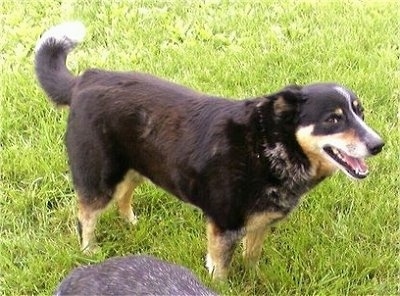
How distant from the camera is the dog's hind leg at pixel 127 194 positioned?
4000 mm

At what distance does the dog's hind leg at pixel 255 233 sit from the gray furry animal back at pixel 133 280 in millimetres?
800

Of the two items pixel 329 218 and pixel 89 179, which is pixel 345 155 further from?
pixel 89 179

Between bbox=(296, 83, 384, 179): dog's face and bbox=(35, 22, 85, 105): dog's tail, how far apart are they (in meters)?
1.50

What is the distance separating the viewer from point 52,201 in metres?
4.50

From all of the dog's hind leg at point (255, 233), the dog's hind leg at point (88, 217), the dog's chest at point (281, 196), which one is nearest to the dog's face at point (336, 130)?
the dog's chest at point (281, 196)

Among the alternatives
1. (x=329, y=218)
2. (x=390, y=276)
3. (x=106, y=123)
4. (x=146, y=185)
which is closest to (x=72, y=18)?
(x=146, y=185)

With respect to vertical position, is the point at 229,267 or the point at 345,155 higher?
the point at 345,155

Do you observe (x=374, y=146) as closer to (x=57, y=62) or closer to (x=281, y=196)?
(x=281, y=196)

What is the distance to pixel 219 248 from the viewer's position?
3771 mm

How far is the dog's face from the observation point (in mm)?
3475

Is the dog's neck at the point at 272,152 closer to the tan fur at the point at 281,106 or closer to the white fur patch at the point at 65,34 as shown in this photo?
the tan fur at the point at 281,106

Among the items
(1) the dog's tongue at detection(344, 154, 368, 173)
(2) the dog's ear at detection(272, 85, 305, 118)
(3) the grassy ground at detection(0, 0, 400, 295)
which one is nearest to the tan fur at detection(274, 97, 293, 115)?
(2) the dog's ear at detection(272, 85, 305, 118)

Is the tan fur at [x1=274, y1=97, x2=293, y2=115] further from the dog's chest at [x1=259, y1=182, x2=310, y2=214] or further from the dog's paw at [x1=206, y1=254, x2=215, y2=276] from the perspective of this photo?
the dog's paw at [x1=206, y1=254, x2=215, y2=276]

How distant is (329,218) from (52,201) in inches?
74.5
